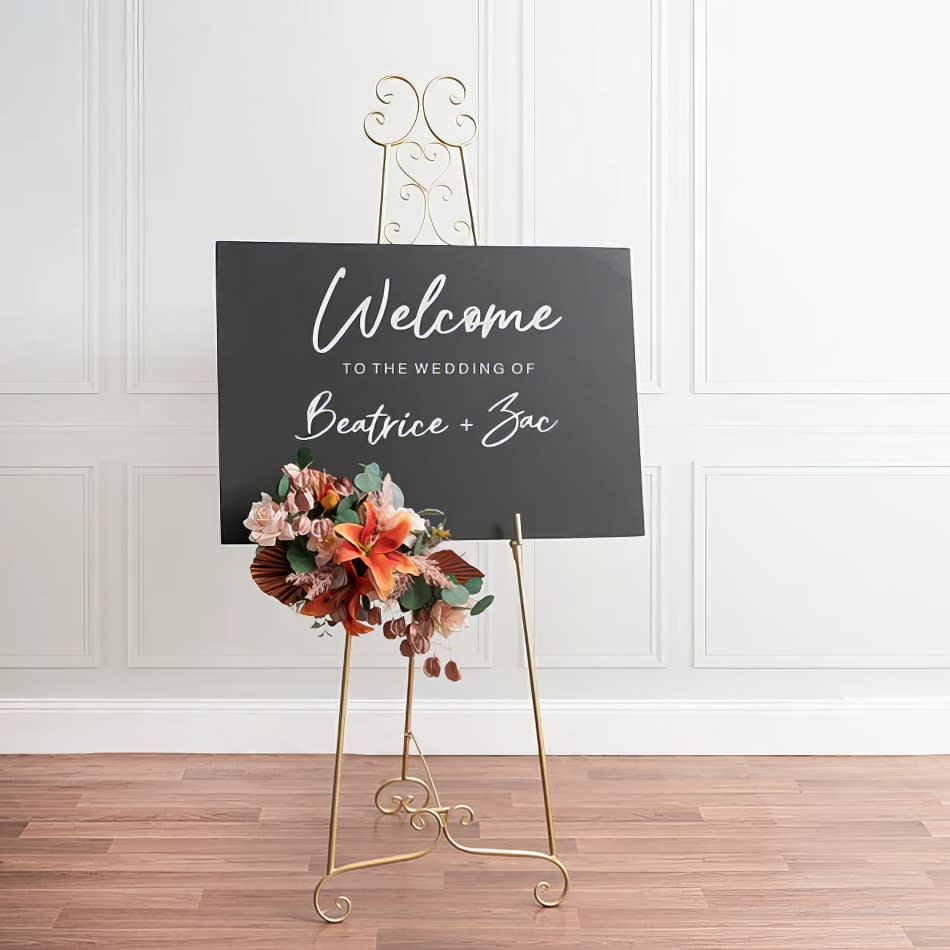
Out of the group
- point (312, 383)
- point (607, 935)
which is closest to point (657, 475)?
point (312, 383)

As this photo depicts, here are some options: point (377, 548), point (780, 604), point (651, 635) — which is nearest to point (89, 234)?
point (377, 548)

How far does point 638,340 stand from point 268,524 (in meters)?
1.33

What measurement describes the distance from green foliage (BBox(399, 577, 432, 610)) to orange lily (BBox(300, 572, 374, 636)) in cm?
10

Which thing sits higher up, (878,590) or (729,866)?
(878,590)

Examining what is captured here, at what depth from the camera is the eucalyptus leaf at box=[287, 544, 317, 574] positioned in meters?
1.76

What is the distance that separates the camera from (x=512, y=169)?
2.61 m

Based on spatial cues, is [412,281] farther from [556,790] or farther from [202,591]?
[556,790]

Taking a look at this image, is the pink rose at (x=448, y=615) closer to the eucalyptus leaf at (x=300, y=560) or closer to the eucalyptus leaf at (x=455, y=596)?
the eucalyptus leaf at (x=455, y=596)

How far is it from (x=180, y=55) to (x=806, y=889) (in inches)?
102

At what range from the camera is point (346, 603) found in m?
1.77

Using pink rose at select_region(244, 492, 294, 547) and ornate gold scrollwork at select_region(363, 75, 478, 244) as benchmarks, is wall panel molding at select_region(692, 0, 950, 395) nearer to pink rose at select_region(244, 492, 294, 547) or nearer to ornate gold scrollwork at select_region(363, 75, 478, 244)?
ornate gold scrollwork at select_region(363, 75, 478, 244)

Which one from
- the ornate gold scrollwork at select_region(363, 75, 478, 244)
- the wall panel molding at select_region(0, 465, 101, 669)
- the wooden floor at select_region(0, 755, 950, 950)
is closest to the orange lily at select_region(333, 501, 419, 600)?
the wooden floor at select_region(0, 755, 950, 950)

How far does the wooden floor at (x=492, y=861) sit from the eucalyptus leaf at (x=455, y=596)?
2.02 feet

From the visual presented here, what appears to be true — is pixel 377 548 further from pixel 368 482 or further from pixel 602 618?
pixel 602 618
